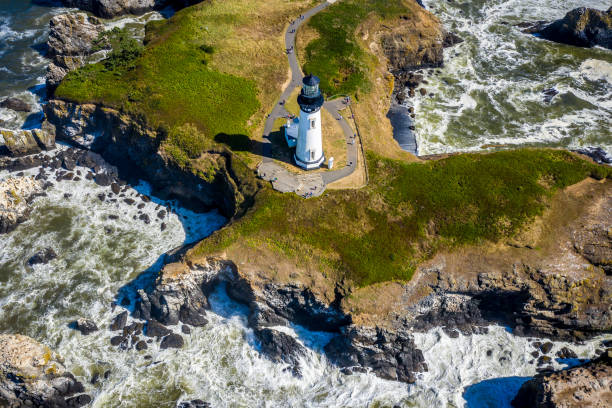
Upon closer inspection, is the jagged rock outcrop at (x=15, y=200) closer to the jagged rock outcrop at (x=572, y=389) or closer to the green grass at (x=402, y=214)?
the green grass at (x=402, y=214)

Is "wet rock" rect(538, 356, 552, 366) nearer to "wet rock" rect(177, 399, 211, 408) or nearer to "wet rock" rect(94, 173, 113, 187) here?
"wet rock" rect(177, 399, 211, 408)

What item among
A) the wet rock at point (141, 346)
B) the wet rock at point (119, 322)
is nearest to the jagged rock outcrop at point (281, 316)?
the wet rock at point (119, 322)

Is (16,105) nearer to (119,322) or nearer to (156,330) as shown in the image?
(119,322)

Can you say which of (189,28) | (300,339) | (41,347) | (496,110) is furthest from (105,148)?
(496,110)

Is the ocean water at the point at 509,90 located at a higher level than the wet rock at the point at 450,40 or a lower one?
lower

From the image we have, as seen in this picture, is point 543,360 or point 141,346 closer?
point 543,360

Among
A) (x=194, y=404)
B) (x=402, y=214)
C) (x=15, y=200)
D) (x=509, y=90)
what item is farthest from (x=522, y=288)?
(x=15, y=200)

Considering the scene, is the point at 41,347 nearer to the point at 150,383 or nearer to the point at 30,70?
the point at 150,383
